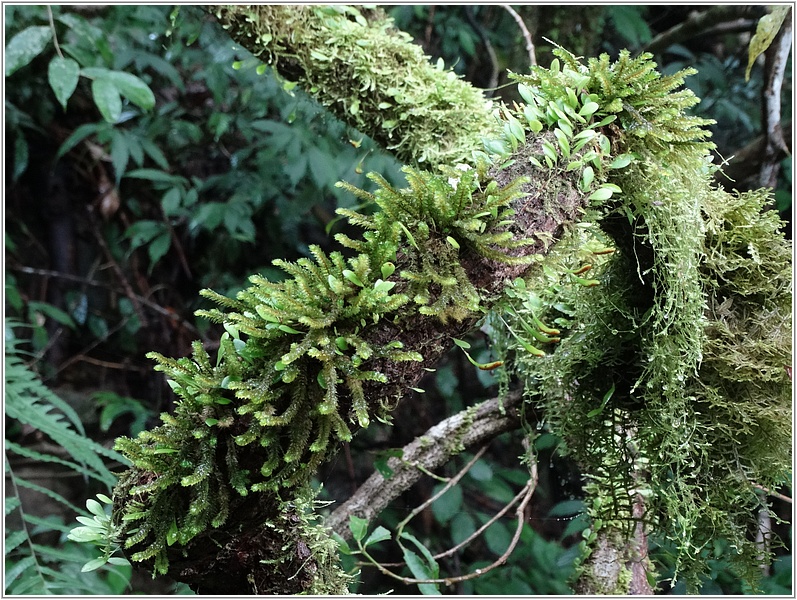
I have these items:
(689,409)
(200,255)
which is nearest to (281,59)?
(689,409)

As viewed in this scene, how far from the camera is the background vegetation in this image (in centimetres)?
183

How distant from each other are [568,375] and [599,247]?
0.67 ft

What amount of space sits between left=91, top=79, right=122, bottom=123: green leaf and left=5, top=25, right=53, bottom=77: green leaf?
130 mm

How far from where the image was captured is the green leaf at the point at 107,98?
1235mm

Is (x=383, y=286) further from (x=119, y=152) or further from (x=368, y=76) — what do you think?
(x=119, y=152)

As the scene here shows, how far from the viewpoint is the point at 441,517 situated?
5.91ft

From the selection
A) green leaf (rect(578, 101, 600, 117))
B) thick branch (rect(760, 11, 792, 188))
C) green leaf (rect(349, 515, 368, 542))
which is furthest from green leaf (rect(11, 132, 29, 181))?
thick branch (rect(760, 11, 792, 188))

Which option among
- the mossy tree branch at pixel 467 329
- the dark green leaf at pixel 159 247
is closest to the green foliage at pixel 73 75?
the mossy tree branch at pixel 467 329

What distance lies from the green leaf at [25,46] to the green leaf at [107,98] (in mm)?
130

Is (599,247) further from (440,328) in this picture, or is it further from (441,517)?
(441,517)

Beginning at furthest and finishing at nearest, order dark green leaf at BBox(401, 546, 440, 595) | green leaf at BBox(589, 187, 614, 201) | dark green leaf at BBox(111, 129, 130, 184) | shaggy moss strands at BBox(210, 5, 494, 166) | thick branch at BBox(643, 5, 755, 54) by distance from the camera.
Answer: dark green leaf at BBox(111, 129, 130, 184) < thick branch at BBox(643, 5, 755, 54) < dark green leaf at BBox(401, 546, 440, 595) < shaggy moss strands at BBox(210, 5, 494, 166) < green leaf at BBox(589, 187, 614, 201)

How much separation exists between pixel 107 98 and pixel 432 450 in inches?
39.1

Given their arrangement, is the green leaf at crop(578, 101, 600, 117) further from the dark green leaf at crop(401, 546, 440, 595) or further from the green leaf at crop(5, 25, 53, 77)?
the green leaf at crop(5, 25, 53, 77)

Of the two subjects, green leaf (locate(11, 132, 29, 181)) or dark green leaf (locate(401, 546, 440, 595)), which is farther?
green leaf (locate(11, 132, 29, 181))
